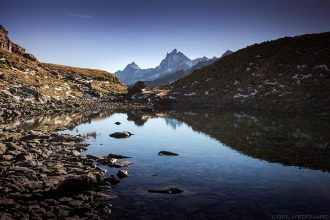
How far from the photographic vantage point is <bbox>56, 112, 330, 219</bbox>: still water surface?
1772 cm

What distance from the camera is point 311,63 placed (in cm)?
9550

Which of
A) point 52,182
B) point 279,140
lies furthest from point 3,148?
point 279,140

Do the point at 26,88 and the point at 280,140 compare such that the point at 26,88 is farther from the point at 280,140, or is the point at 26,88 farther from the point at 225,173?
the point at 225,173

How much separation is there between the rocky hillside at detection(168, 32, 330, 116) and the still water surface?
34.3 metres

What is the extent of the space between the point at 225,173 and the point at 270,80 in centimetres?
7484

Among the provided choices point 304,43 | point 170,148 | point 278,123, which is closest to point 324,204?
point 170,148

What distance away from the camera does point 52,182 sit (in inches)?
802

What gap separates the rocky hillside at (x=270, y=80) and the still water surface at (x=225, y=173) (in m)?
34.3

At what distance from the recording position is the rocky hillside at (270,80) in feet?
258

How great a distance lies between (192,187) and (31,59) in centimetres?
16367

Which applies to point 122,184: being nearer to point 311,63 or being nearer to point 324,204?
point 324,204

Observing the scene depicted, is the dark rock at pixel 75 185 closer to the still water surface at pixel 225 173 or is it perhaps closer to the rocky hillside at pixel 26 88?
the still water surface at pixel 225 173

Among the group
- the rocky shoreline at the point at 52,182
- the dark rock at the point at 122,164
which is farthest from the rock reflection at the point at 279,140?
the rocky shoreline at the point at 52,182

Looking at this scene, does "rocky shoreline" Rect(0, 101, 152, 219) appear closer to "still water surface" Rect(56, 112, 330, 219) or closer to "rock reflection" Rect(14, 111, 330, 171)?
"still water surface" Rect(56, 112, 330, 219)
